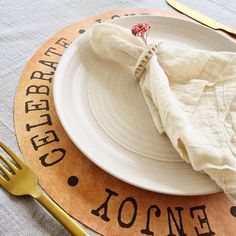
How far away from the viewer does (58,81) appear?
513 mm

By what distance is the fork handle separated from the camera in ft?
1.24

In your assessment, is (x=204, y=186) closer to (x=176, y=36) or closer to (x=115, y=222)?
(x=115, y=222)

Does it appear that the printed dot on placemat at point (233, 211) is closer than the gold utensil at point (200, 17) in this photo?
Yes

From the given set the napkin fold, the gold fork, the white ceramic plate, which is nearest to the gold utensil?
the white ceramic plate

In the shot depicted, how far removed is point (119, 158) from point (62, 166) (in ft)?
0.26

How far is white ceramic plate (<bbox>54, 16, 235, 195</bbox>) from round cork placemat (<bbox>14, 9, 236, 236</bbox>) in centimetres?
3

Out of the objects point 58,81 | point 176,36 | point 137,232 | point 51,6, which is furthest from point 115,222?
point 51,6

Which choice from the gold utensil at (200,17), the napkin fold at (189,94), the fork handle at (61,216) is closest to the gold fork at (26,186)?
the fork handle at (61,216)

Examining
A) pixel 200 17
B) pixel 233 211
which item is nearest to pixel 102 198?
pixel 233 211

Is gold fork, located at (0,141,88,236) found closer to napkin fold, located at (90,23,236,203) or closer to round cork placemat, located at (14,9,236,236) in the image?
round cork placemat, located at (14,9,236,236)

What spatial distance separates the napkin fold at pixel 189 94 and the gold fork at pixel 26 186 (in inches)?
6.6

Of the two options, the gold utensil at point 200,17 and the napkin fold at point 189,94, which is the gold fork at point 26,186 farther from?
the gold utensil at point 200,17

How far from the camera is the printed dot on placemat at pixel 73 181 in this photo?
0.43 metres

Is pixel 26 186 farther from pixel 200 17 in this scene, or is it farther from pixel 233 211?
pixel 200 17
